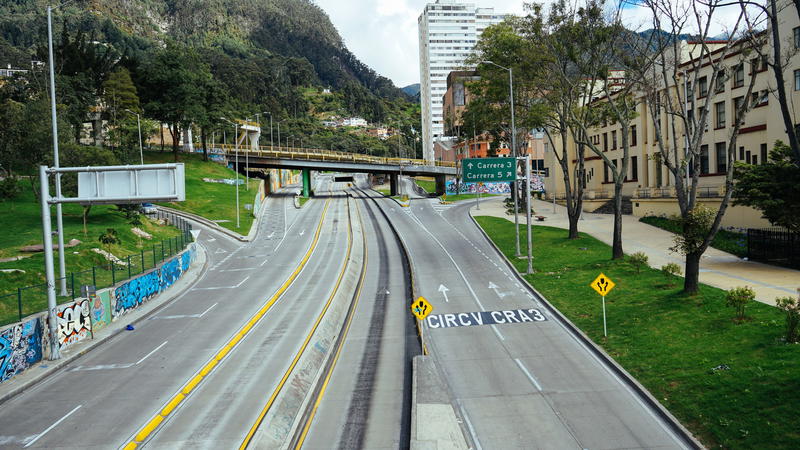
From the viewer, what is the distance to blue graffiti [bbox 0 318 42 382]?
21.5 meters

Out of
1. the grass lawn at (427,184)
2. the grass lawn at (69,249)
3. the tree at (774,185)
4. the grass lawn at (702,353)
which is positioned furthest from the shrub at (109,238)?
the grass lawn at (427,184)

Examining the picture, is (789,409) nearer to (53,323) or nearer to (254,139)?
(53,323)

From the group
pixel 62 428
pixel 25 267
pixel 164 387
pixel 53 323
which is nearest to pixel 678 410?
pixel 164 387

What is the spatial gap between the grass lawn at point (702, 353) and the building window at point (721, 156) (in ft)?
77.2

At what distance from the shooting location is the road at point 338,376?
16531 millimetres

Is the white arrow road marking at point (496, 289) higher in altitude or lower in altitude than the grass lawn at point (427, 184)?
lower

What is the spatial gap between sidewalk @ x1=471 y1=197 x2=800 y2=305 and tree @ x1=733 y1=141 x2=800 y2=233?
295 centimetres

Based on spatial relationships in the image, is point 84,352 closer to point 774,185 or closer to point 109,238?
point 109,238

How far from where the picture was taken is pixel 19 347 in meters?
22.5

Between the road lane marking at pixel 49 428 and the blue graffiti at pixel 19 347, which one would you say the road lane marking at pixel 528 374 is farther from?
the blue graffiti at pixel 19 347

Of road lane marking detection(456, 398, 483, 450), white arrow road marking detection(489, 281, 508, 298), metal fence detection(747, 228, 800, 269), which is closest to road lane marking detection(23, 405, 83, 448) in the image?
road lane marking detection(456, 398, 483, 450)

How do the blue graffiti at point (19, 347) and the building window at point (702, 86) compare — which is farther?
the building window at point (702, 86)

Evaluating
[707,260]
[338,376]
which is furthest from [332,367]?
[707,260]

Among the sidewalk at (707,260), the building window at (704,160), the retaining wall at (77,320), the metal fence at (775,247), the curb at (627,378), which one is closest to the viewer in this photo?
the curb at (627,378)
